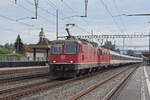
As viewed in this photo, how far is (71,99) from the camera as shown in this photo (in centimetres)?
958

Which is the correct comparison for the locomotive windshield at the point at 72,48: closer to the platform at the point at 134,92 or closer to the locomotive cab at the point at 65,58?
the locomotive cab at the point at 65,58

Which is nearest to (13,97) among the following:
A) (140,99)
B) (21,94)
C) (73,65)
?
(21,94)

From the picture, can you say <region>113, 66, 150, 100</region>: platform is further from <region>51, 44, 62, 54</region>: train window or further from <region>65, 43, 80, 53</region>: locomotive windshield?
<region>51, 44, 62, 54</region>: train window

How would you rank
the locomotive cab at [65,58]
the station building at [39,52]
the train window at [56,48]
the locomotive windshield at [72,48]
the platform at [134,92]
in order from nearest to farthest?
1. the platform at [134,92]
2. the locomotive cab at [65,58]
3. the locomotive windshield at [72,48]
4. the train window at [56,48]
5. the station building at [39,52]

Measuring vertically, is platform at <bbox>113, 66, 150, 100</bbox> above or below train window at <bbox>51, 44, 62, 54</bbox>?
below

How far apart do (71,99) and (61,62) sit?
27.9ft

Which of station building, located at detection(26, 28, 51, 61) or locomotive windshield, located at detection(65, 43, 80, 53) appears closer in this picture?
locomotive windshield, located at detection(65, 43, 80, 53)

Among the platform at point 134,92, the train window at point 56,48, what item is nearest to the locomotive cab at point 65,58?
the train window at point 56,48

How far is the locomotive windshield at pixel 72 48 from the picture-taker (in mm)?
18328

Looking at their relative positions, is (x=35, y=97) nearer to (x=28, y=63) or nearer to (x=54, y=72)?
(x=54, y=72)

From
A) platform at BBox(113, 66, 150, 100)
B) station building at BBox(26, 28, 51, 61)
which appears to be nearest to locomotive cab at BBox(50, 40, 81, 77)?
platform at BBox(113, 66, 150, 100)

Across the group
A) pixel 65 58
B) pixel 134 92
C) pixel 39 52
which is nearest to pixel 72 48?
pixel 65 58

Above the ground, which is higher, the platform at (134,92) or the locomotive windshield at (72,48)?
the locomotive windshield at (72,48)

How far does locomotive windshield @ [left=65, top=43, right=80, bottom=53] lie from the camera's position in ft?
60.1
